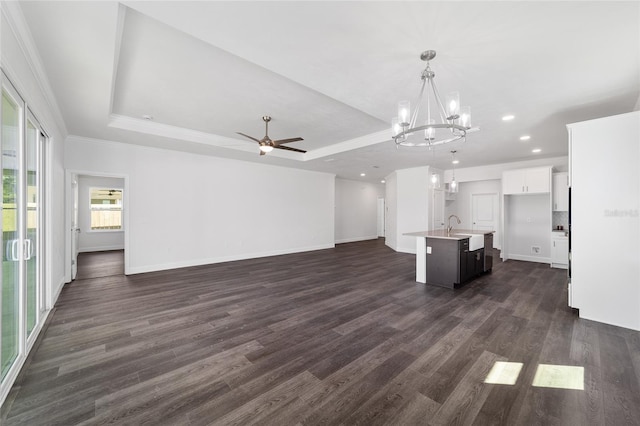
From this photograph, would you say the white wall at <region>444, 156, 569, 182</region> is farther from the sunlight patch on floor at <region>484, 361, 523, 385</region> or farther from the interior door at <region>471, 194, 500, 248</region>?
the sunlight patch on floor at <region>484, 361, 523, 385</region>

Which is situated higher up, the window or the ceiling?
the ceiling

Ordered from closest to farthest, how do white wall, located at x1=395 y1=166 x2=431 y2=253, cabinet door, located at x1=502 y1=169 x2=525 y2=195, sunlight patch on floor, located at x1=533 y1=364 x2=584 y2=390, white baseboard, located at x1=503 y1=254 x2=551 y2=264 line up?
sunlight patch on floor, located at x1=533 y1=364 x2=584 y2=390, cabinet door, located at x1=502 y1=169 x2=525 y2=195, white baseboard, located at x1=503 y1=254 x2=551 y2=264, white wall, located at x1=395 y1=166 x2=431 y2=253

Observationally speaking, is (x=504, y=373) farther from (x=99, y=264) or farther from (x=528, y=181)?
(x=99, y=264)

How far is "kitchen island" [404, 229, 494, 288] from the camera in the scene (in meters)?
4.51

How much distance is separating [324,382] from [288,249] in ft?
20.9

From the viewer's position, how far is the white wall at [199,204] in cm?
556

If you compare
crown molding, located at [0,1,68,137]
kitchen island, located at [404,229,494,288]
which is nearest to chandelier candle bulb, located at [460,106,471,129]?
kitchen island, located at [404,229,494,288]

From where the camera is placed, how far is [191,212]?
6391mm

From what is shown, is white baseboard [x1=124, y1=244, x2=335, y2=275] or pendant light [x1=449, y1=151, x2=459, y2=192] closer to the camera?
pendant light [x1=449, y1=151, x2=459, y2=192]

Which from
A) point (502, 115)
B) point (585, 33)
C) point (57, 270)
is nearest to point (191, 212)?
point (57, 270)

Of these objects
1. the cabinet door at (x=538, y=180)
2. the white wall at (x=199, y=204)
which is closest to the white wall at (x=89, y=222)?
the white wall at (x=199, y=204)

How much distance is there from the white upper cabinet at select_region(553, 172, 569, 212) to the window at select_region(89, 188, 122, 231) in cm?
1326

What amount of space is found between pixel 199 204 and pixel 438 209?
6.95 m

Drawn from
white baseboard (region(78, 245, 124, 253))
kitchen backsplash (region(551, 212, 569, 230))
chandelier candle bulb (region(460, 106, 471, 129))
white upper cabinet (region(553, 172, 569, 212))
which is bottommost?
white baseboard (region(78, 245, 124, 253))
